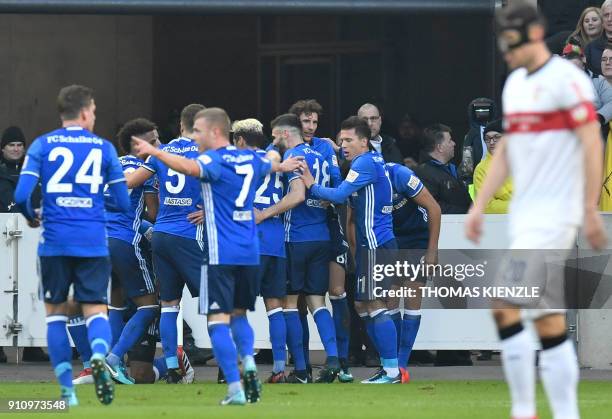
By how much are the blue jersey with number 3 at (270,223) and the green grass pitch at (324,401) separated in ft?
3.62

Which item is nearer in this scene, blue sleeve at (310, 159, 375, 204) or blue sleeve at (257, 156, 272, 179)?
blue sleeve at (257, 156, 272, 179)

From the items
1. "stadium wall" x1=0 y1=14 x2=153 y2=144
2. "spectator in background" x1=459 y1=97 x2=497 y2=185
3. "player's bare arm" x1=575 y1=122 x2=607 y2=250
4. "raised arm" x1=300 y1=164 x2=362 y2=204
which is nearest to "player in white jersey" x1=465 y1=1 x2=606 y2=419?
"player's bare arm" x1=575 y1=122 x2=607 y2=250

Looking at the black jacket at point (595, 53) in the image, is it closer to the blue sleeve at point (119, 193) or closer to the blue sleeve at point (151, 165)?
the blue sleeve at point (151, 165)

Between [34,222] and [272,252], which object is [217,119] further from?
[272,252]

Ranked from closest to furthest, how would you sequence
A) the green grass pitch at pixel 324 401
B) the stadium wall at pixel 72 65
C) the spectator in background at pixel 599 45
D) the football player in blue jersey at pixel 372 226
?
the green grass pitch at pixel 324 401
the football player in blue jersey at pixel 372 226
the spectator in background at pixel 599 45
the stadium wall at pixel 72 65

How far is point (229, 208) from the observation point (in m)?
10.4

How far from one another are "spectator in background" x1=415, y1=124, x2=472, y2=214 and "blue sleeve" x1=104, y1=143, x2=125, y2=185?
5253 millimetres

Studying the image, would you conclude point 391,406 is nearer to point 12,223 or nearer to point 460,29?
point 12,223

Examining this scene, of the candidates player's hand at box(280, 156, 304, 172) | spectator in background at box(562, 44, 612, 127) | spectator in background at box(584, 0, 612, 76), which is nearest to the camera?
player's hand at box(280, 156, 304, 172)

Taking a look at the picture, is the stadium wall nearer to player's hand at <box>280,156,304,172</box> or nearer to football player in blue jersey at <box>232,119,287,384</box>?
football player in blue jersey at <box>232,119,287,384</box>

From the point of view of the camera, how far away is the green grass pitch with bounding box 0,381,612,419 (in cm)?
970

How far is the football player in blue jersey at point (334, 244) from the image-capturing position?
43.5 feet

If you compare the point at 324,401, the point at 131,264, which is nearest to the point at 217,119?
the point at 324,401

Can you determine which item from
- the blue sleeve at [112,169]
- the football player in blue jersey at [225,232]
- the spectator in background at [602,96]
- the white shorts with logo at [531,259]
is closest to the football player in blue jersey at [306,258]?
the football player in blue jersey at [225,232]
